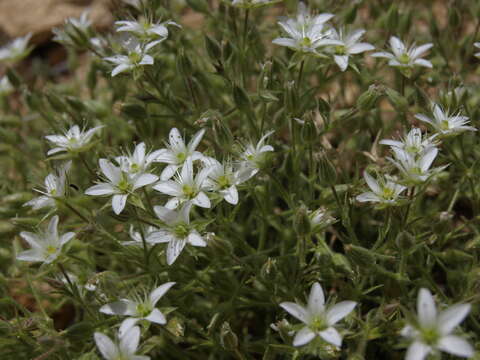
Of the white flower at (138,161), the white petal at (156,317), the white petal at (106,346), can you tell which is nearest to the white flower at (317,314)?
the white petal at (156,317)

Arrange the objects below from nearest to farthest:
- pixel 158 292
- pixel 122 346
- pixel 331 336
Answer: pixel 331 336 < pixel 122 346 < pixel 158 292

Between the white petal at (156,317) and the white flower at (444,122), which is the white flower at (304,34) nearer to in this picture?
the white flower at (444,122)

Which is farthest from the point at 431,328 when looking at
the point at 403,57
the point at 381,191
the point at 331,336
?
the point at 403,57

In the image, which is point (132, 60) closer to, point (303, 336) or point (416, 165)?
point (416, 165)

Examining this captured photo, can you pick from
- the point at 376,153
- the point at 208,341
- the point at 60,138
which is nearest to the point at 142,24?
the point at 60,138

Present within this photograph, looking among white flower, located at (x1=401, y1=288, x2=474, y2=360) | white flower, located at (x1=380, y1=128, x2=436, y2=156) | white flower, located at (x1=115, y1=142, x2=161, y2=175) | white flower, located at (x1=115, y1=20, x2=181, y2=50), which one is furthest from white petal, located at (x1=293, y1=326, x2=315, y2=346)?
white flower, located at (x1=115, y1=20, x2=181, y2=50)

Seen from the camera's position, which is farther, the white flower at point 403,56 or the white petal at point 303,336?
the white flower at point 403,56
